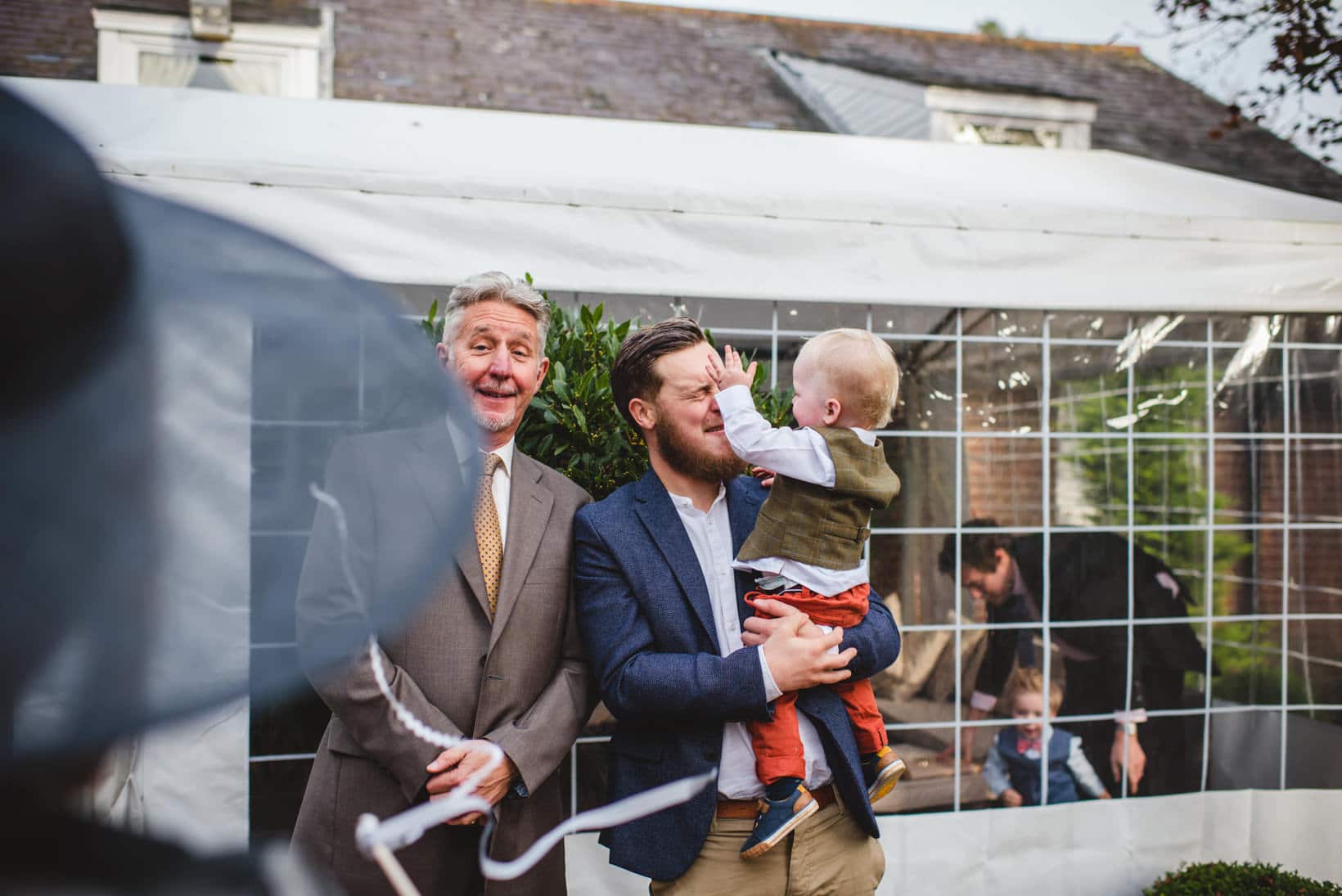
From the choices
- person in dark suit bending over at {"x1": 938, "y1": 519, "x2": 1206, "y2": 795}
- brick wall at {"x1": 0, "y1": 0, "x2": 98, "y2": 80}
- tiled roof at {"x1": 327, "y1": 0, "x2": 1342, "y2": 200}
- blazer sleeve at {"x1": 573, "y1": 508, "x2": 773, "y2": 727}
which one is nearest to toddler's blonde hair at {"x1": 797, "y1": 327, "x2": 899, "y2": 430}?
blazer sleeve at {"x1": 573, "y1": 508, "x2": 773, "y2": 727}

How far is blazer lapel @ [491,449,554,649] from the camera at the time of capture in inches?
73.7

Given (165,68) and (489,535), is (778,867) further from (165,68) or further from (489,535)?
(165,68)

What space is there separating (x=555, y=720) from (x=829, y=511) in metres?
0.76

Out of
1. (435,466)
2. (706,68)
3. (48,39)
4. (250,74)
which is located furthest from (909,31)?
(435,466)

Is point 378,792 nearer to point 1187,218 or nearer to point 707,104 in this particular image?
point 1187,218

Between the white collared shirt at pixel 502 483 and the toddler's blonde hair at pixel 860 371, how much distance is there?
771 millimetres

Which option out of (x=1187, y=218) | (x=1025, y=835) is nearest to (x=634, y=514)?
(x=1025, y=835)

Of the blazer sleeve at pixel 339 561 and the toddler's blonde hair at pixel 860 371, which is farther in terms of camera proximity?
the toddler's blonde hair at pixel 860 371

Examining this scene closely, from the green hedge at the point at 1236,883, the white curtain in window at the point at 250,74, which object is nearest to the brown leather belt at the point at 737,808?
the green hedge at the point at 1236,883

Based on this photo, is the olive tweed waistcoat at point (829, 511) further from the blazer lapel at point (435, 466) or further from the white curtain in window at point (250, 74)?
the white curtain in window at point (250, 74)

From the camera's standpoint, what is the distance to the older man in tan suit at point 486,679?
1780 mm

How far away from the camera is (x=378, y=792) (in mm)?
1832

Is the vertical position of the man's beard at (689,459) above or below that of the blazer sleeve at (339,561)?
above

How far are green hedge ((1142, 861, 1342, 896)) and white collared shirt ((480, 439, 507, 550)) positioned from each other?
279 centimetres
